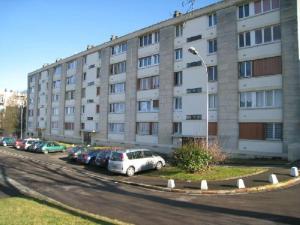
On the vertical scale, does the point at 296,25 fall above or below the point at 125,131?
above

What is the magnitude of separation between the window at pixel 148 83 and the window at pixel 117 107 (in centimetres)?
419

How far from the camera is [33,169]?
2828 centimetres

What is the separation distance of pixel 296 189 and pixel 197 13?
22418mm

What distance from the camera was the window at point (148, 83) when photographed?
40438mm

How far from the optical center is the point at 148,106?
4125cm

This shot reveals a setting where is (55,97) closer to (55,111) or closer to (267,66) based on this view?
(55,111)

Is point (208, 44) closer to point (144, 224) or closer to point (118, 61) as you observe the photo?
point (118, 61)

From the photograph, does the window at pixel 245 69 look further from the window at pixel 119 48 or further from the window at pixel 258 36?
the window at pixel 119 48

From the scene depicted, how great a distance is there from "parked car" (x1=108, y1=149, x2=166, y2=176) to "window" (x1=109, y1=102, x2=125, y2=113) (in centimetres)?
2036

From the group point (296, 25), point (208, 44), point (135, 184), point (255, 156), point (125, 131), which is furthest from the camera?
point (125, 131)

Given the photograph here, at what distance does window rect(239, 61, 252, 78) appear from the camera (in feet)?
101

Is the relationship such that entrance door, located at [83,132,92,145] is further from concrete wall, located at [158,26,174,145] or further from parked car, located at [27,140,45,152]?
concrete wall, located at [158,26,174,145]

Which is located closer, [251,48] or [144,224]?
[144,224]

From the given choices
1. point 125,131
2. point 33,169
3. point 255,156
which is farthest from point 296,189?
point 125,131
